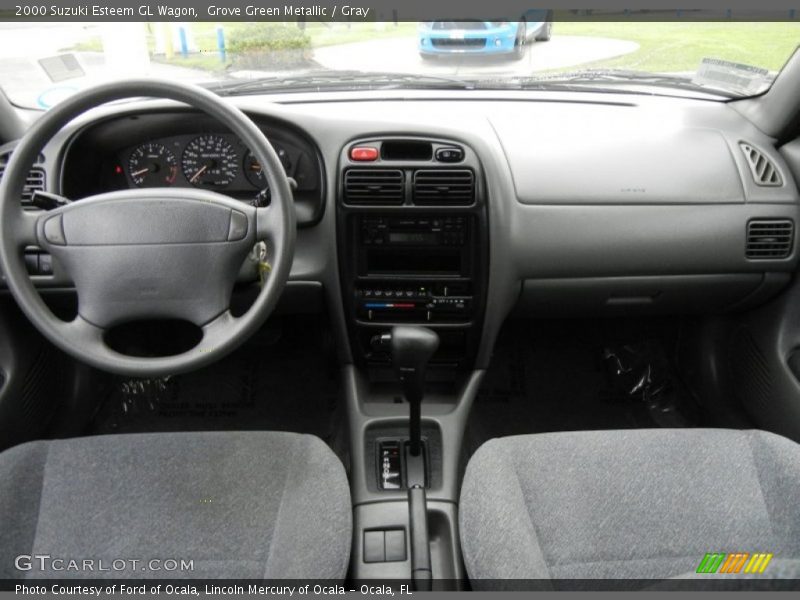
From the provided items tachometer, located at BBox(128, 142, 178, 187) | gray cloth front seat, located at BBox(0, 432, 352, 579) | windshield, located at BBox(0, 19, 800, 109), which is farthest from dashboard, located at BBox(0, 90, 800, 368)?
gray cloth front seat, located at BBox(0, 432, 352, 579)

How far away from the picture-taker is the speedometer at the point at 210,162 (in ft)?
5.57

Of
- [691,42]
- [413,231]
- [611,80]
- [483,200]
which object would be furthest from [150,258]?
[691,42]

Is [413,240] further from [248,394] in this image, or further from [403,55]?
[248,394]

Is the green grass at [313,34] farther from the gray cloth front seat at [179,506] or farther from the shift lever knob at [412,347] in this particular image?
the gray cloth front seat at [179,506]

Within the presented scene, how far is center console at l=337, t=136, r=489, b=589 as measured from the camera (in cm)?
153

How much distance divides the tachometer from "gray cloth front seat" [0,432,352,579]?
26.9 inches

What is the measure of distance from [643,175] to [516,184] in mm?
357

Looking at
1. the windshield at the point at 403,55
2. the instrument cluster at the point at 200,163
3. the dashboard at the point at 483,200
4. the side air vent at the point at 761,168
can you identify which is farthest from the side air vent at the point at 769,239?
the instrument cluster at the point at 200,163

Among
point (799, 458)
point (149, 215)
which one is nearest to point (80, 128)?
point (149, 215)

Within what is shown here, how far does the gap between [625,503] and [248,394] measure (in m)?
1.45

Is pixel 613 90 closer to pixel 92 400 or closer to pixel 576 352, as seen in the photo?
pixel 576 352

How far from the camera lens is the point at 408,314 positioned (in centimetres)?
180

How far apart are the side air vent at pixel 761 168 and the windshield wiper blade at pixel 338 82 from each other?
82 cm

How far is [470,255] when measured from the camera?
1706 millimetres
